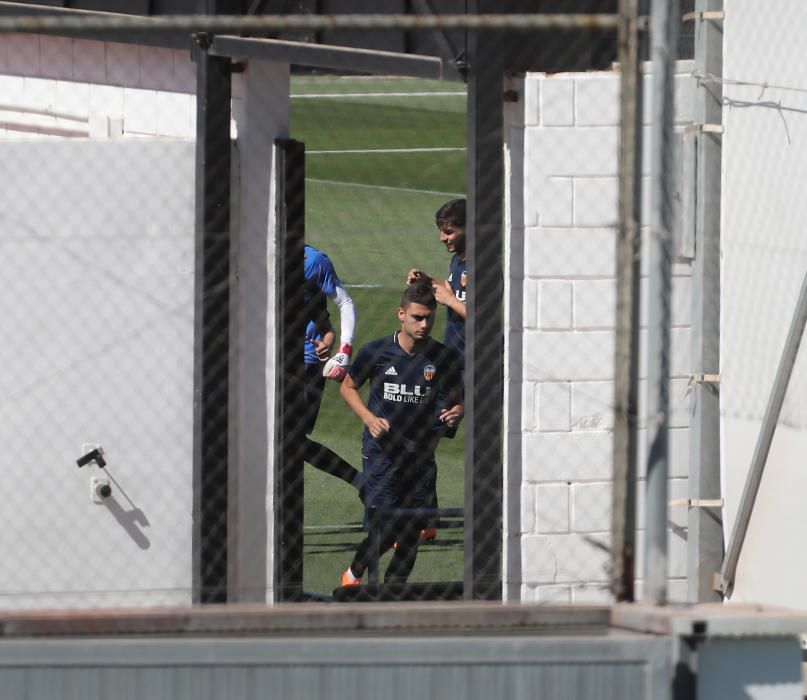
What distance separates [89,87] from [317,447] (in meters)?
2.33

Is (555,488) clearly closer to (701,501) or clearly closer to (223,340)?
(701,501)

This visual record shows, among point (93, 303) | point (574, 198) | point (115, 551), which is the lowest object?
point (115, 551)

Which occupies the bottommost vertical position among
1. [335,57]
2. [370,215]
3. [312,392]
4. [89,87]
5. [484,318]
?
[312,392]

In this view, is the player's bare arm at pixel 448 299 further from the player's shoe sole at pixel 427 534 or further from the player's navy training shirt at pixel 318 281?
the player's shoe sole at pixel 427 534

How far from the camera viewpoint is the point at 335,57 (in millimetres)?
6262

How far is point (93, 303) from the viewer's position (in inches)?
248

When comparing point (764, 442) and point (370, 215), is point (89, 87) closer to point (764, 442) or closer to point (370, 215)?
point (764, 442)

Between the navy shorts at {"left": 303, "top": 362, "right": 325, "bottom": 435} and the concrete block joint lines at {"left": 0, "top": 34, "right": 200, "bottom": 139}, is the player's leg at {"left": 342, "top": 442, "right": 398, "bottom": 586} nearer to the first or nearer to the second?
the navy shorts at {"left": 303, "top": 362, "right": 325, "bottom": 435}

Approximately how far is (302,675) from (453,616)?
459 mm

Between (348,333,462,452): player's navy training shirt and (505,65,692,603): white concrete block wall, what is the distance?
129cm

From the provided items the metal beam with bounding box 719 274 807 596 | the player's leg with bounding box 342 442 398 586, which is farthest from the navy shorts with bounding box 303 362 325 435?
the metal beam with bounding box 719 274 807 596

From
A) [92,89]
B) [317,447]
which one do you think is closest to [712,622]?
[317,447]

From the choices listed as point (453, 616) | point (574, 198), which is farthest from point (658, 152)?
point (574, 198)

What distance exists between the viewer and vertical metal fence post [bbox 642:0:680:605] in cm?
396
